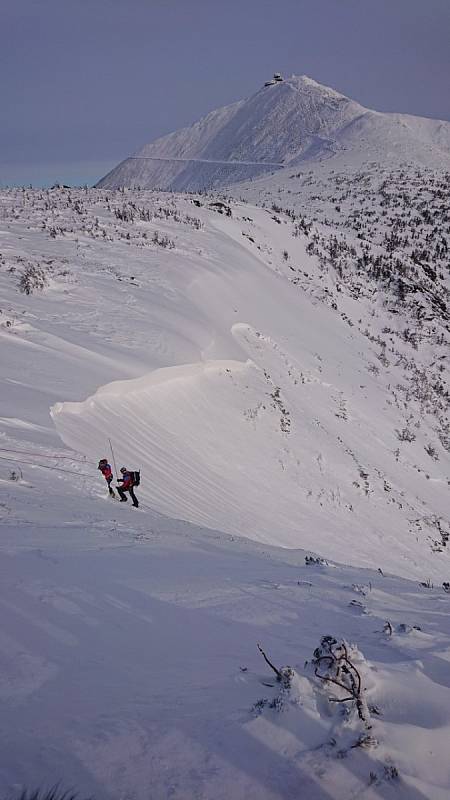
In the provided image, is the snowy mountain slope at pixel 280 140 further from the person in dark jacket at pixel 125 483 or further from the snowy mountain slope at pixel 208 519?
the person in dark jacket at pixel 125 483

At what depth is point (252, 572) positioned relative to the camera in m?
5.01

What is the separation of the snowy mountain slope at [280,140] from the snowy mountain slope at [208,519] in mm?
40480

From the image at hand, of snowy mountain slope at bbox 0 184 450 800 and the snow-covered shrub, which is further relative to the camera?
the snow-covered shrub

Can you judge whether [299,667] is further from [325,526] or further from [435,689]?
[325,526]

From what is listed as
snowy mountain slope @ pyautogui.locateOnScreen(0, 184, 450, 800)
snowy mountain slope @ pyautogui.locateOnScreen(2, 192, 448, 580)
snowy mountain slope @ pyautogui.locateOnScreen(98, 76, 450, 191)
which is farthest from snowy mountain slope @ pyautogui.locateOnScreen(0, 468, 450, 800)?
snowy mountain slope @ pyautogui.locateOnScreen(98, 76, 450, 191)

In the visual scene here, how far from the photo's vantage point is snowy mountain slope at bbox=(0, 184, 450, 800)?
2.36 meters

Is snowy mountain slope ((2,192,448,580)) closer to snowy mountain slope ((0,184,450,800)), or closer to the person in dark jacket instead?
snowy mountain slope ((0,184,450,800))

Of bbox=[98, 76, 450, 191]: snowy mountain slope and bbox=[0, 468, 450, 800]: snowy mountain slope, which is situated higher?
bbox=[98, 76, 450, 191]: snowy mountain slope

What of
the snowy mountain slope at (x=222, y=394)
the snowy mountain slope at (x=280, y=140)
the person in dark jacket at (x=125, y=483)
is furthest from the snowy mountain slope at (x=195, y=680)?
the snowy mountain slope at (x=280, y=140)

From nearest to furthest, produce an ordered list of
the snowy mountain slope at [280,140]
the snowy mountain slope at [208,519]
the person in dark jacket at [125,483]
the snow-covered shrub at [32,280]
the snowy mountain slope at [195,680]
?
the snowy mountain slope at [195,680]
the snowy mountain slope at [208,519]
the person in dark jacket at [125,483]
the snow-covered shrub at [32,280]
the snowy mountain slope at [280,140]

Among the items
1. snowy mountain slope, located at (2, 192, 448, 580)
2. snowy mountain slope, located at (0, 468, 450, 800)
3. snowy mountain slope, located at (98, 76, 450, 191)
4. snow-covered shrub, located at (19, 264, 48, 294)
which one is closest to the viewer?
snowy mountain slope, located at (0, 468, 450, 800)

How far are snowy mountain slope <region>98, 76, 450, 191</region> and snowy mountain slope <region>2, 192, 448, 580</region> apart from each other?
4037 centimetres

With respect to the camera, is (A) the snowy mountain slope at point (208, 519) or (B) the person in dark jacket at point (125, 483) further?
(B) the person in dark jacket at point (125, 483)

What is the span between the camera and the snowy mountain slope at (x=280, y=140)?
188 ft
